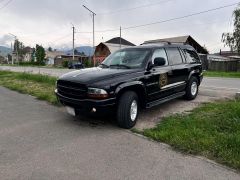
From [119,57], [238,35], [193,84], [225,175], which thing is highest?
[238,35]

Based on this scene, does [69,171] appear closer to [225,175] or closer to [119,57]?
[225,175]

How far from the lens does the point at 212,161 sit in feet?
13.2

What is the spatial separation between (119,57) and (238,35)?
30.7 meters

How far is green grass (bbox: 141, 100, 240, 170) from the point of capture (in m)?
4.25

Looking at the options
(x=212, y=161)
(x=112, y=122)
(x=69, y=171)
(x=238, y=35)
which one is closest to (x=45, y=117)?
(x=112, y=122)

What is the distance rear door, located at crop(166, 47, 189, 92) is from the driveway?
2.33m

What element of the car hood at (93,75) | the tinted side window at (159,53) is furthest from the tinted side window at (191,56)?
the car hood at (93,75)

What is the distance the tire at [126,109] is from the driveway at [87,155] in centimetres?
19

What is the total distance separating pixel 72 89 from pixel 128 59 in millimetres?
1705

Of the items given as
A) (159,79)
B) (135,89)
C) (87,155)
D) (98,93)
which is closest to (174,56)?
(159,79)

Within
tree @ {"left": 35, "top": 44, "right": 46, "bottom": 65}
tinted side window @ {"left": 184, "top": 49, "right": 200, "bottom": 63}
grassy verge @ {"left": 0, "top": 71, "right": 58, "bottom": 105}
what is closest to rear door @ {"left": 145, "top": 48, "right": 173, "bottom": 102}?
tinted side window @ {"left": 184, "top": 49, "right": 200, "bottom": 63}

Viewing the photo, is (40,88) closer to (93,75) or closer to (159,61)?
(93,75)

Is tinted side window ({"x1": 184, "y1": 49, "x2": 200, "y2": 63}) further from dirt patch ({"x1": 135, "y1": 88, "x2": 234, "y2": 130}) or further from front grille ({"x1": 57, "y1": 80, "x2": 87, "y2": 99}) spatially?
front grille ({"x1": 57, "y1": 80, "x2": 87, "y2": 99})

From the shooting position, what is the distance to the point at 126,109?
5375 millimetres
